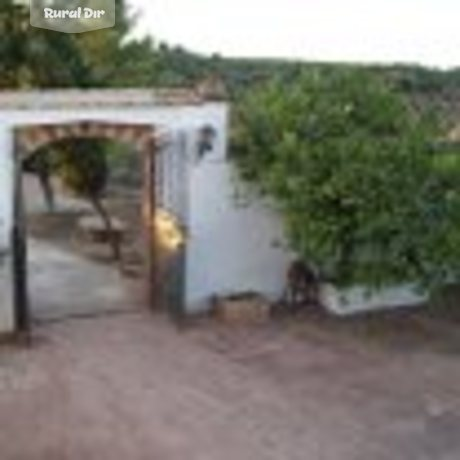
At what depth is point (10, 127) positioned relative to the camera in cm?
1416

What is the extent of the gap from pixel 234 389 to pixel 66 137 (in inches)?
175

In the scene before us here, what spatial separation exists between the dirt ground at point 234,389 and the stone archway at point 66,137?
0.45 m

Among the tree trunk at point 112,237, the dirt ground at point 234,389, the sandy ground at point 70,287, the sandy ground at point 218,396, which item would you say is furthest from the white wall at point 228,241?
the tree trunk at point 112,237

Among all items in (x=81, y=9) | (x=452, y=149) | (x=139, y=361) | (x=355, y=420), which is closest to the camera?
(x=355, y=420)

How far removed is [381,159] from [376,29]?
11229 mm

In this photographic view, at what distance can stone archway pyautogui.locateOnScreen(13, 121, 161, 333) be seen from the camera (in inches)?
564

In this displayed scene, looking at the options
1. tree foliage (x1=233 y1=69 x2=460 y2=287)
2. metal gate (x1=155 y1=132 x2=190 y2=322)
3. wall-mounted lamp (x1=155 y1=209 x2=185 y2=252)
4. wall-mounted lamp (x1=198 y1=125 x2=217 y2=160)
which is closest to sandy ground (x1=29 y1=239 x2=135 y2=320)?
metal gate (x1=155 y1=132 x2=190 y2=322)

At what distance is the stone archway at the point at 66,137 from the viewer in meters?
14.3

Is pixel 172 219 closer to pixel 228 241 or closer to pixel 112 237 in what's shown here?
pixel 228 241

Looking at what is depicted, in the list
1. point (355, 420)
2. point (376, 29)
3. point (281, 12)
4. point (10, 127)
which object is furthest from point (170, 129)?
point (376, 29)

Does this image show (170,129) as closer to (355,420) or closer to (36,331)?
(36,331)

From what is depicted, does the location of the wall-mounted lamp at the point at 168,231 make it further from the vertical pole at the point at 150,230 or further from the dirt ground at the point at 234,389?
the dirt ground at the point at 234,389

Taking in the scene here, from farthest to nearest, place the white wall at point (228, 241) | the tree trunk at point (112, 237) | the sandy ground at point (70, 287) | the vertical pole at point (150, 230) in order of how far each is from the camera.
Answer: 1. the tree trunk at point (112, 237)
2. the sandy ground at point (70, 287)
3. the vertical pole at point (150, 230)
4. the white wall at point (228, 241)

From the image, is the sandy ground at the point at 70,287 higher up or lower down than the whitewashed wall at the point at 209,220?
lower down
